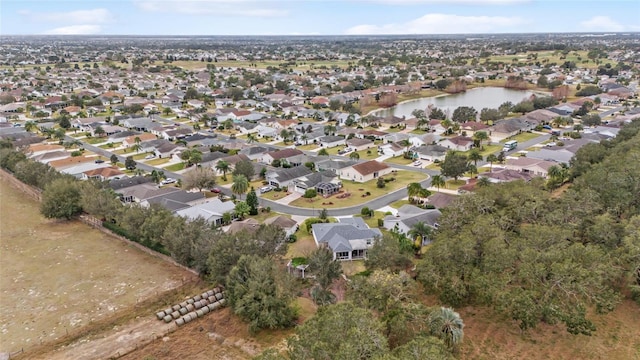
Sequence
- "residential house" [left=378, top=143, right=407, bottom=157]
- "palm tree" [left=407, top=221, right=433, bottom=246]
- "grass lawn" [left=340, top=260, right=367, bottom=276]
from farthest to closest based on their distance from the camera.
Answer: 1. "residential house" [left=378, top=143, right=407, bottom=157]
2. "palm tree" [left=407, top=221, right=433, bottom=246]
3. "grass lawn" [left=340, top=260, right=367, bottom=276]

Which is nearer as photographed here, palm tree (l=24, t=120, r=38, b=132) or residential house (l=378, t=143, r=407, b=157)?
residential house (l=378, t=143, r=407, b=157)

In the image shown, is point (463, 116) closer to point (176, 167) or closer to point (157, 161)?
point (176, 167)

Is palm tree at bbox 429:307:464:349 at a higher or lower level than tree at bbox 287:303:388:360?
lower

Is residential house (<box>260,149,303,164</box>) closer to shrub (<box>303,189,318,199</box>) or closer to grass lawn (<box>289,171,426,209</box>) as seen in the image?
grass lawn (<box>289,171,426,209</box>)

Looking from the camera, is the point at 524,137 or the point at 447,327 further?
the point at 524,137

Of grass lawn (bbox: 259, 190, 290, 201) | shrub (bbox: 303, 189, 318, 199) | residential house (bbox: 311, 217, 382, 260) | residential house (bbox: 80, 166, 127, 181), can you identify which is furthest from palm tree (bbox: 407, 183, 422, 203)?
residential house (bbox: 80, 166, 127, 181)

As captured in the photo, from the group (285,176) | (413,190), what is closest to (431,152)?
(413,190)

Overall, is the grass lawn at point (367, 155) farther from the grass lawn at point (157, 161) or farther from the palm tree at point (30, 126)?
the palm tree at point (30, 126)
